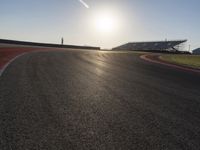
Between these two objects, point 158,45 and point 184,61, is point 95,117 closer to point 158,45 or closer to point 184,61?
point 184,61

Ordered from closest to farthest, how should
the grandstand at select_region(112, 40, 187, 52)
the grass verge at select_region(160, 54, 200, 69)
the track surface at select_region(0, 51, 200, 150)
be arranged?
the track surface at select_region(0, 51, 200, 150) → the grass verge at select_region(160, 54, 200, 69) → the grandstand at select_region(112, 40, 187, 52)

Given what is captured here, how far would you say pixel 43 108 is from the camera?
17.3 feet

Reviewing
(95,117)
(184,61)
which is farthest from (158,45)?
(95,117)

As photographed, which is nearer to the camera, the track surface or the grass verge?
the track surface

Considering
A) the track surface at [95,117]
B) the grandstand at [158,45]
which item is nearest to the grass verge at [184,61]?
the track surface at [95,117]

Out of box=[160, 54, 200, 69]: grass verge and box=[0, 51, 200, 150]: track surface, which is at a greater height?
box=[0, 51, 200, 150]: track surface

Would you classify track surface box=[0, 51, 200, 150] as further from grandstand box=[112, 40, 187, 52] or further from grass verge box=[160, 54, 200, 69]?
grandstand box=[112, 40, 187, 52]

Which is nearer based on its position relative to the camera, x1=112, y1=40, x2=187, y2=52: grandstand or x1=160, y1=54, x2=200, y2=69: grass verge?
x1=160, y1=54, x2=200, y2=69: grass verge

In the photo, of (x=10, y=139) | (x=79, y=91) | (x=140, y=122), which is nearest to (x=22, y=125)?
(x=10, y=139)

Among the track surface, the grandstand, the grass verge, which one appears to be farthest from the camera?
the grandstand

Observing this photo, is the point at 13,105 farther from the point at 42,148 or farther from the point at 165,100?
the point at 165,100

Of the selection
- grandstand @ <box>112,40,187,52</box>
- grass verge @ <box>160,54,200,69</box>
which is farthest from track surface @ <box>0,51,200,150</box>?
grandstand @ <box>112,40,187,52</box>

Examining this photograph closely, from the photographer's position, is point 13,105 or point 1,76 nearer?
point 13,105

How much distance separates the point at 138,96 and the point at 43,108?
2.43 metres
